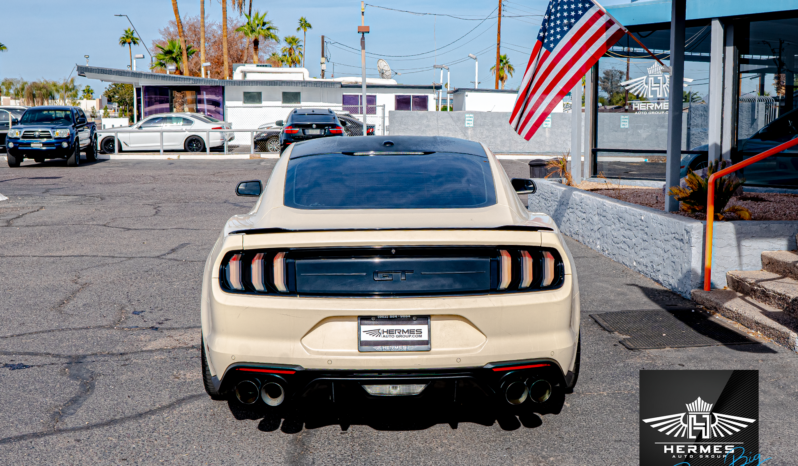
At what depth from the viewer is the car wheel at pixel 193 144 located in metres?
28.1

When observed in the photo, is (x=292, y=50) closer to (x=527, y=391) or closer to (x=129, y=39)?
(x=129, y=39)

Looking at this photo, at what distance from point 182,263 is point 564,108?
112 ft

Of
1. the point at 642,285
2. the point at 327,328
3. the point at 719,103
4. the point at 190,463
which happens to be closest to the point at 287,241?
the point at 327,328

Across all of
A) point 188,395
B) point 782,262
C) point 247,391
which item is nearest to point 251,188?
point 188,395

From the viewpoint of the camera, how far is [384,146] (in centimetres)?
472

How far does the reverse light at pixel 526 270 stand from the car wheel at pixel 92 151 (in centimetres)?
2376

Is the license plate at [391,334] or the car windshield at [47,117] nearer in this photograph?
the license plate at [391,334]

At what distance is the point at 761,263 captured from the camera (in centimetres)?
662

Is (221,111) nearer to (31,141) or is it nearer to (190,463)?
(31,141)

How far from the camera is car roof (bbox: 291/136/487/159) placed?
470 cm

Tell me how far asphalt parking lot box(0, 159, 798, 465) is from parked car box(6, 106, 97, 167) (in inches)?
586

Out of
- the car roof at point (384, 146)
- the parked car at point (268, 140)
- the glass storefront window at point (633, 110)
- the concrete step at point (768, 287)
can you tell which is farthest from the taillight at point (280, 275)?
the parked car at point (268, 140)

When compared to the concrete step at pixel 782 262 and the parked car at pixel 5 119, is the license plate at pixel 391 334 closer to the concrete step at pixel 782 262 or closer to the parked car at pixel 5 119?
the concrete step at pixel 782 262

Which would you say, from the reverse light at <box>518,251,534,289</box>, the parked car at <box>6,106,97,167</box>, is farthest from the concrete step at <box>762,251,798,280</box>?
the parked car at <box>6,106,97,167</box>
